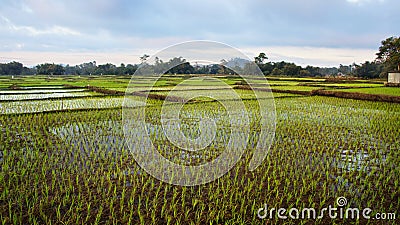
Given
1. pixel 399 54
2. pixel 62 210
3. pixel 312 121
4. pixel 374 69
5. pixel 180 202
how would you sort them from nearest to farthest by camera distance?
pixel 62 210
pixel 180 202
pixel 312 121
pixel 399 54
pixel 374 69

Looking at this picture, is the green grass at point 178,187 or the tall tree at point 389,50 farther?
the tall tree at point 389,50

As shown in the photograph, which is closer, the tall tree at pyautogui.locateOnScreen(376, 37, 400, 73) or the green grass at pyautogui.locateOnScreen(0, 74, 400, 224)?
the green grass at pyautogui.locateOnScreen(0, 74, 400, 224)

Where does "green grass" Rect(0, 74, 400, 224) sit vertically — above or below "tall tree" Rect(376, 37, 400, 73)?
below

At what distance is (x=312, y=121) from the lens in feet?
26.2

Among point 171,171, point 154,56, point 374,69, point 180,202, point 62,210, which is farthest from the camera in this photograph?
point 374,69

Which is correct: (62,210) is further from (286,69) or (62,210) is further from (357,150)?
(286,69)

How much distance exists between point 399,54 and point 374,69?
1559cm

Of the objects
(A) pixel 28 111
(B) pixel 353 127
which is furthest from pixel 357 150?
(A) pixel 28 111

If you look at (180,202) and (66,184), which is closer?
(180,202)

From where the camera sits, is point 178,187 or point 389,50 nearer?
point 178,187

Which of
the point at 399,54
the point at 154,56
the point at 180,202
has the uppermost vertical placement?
the point at 399,54

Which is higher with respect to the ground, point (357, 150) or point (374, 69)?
point (374, 69)

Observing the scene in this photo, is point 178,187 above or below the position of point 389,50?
below

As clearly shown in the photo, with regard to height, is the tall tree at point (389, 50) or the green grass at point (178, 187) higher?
the tall tree at point (389, 50)
